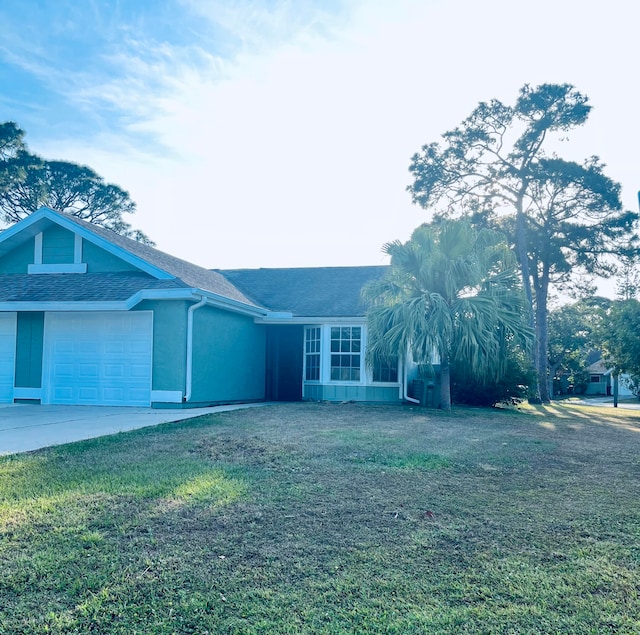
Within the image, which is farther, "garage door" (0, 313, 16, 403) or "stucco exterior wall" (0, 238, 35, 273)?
"stucco exterior wall" (0, 238, 35, 273)

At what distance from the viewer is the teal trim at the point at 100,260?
1418 cm

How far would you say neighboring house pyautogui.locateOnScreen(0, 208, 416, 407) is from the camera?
12.6 m

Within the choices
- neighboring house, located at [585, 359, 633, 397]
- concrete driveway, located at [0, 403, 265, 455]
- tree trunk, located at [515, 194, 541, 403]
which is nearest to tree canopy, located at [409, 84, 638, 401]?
tree trunk, located at [515, 194, 541, 403]

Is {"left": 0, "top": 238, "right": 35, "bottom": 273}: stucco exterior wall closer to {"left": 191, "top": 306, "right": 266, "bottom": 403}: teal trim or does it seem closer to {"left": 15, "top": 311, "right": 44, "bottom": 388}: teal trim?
{"left": 15, "top": 311, "right": 44, "bottom": 388}: teal trim

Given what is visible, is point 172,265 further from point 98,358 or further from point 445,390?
point 445,390

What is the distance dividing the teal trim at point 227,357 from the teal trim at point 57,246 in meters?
4.36

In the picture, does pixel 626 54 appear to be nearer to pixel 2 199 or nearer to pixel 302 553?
pixel 302 553

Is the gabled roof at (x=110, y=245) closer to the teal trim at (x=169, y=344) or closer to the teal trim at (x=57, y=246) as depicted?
the teal trim at (x=57, y=246)

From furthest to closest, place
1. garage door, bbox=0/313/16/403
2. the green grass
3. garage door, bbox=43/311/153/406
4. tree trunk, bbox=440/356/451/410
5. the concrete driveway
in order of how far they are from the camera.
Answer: tree trunk, bbox=440/356/451/410, garage door, bbox=0/313/16/403, garage door, bbox=43/311/153/406, the concrete driveway, the green grass

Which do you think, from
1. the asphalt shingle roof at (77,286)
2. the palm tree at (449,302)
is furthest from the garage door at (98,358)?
the palm tree at (449,302)

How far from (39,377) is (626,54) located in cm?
1334

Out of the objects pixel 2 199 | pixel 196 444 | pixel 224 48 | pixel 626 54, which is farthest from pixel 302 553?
pixel 2 199

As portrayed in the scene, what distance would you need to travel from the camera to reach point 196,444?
769cm

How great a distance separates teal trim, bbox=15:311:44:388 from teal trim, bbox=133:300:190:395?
9.87ft
